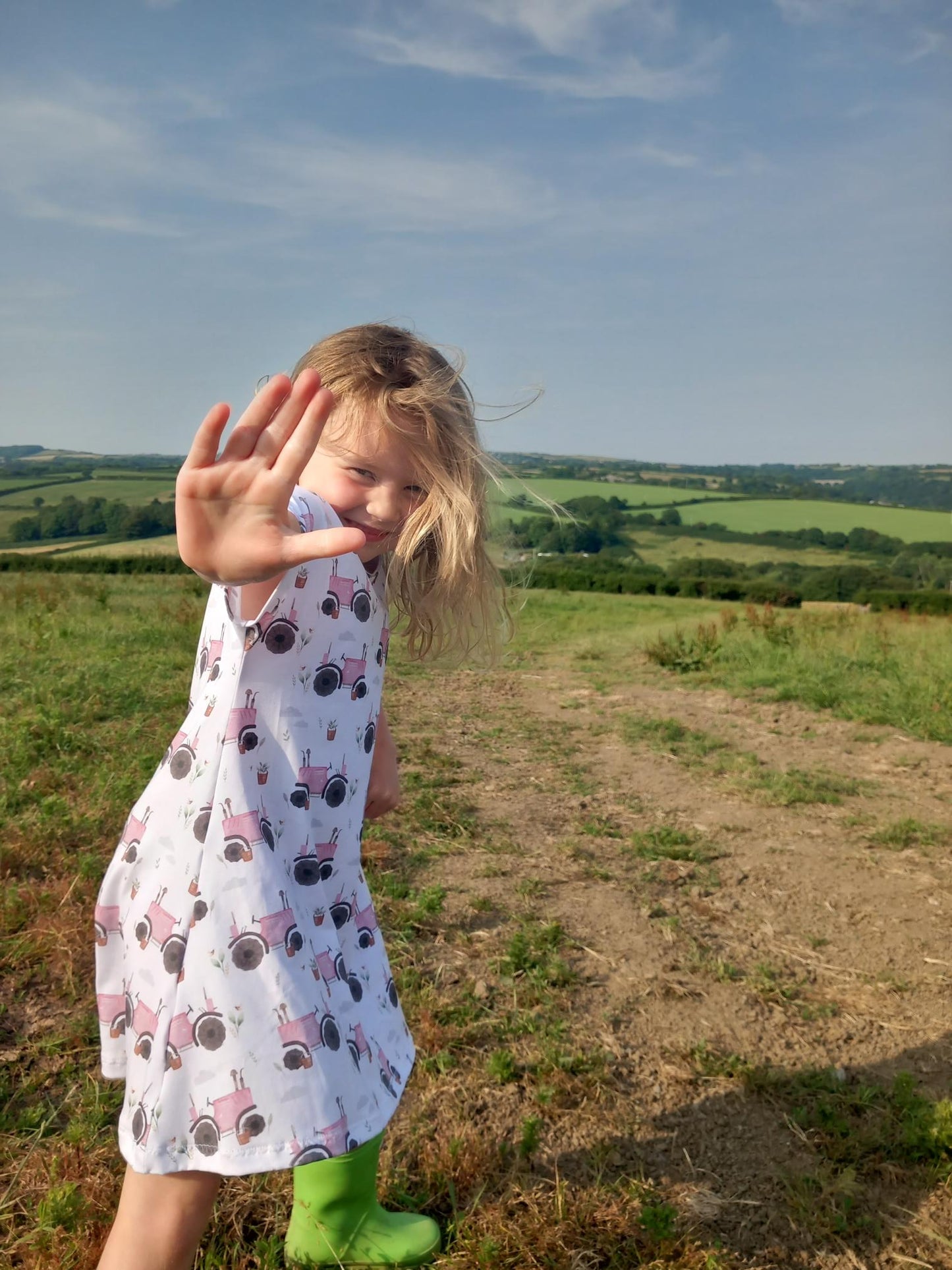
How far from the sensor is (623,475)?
29.1 metres

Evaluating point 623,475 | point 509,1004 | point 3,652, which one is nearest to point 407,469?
point 509,1004

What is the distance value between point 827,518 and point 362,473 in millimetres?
24513

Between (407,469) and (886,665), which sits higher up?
(407,469)

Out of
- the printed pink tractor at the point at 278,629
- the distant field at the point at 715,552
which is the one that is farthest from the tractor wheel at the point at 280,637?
the distant field at the point at 715,552

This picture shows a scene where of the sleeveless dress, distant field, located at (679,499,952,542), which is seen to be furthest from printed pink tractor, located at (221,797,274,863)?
distant field, located at (679,499,952,542)

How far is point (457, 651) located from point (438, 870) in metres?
1.82

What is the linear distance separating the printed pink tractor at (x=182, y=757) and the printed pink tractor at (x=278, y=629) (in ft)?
0.65

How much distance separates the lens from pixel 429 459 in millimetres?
1737

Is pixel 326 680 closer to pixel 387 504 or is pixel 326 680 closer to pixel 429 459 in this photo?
pixel 387 504

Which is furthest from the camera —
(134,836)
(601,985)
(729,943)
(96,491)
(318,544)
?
(96,491)

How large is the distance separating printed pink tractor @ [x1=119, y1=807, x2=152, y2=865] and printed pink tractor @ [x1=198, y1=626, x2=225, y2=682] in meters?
0.25

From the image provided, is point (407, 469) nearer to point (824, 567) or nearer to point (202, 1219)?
point (202, 1219)

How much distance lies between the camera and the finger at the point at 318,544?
4.08 feet

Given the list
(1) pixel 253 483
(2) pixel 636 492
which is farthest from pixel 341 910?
(2) pixel 636 492
